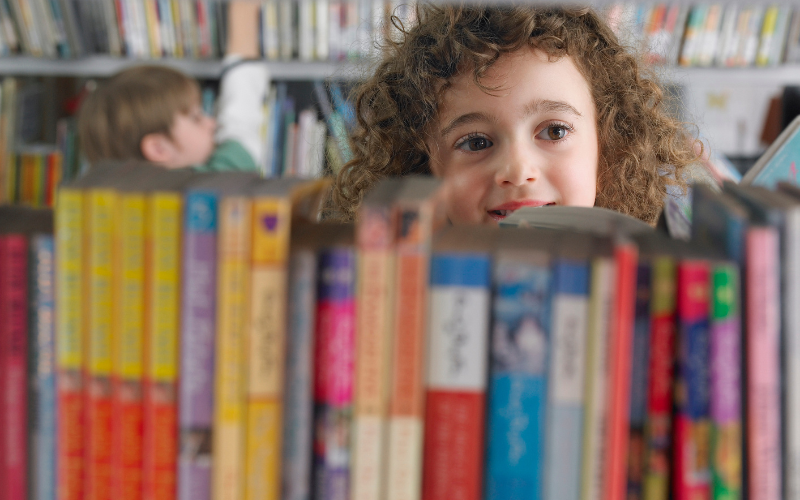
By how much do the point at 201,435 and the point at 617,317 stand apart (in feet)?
1.03

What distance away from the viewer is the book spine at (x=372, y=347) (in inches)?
17.2

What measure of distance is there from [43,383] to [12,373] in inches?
1.0

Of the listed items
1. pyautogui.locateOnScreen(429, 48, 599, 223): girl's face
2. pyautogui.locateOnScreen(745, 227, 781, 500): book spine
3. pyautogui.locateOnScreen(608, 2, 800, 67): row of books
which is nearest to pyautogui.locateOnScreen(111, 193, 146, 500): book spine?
pyautogui.locateOnScreen(745, 227, 781, 500): book spine

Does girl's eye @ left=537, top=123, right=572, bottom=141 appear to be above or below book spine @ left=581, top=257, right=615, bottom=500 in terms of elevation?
above

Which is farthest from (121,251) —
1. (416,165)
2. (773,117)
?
(773,117)

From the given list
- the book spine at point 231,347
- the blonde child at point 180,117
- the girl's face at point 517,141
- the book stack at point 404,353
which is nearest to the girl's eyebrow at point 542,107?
the girl's face at point 517,141

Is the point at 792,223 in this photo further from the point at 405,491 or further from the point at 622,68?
the point at 622,68

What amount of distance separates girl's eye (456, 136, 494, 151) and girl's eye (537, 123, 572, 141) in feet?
0.30

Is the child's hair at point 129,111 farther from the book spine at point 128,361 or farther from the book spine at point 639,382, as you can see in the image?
the book spine at point 639,382

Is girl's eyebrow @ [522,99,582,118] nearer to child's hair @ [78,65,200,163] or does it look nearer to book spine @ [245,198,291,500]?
book spine @ [245,198,291,500]

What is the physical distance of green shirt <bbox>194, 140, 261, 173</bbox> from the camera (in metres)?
2.04

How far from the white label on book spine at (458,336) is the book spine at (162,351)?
0.19m

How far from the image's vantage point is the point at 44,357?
0.51 m

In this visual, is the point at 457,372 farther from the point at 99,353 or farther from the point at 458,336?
the point at 99,353
